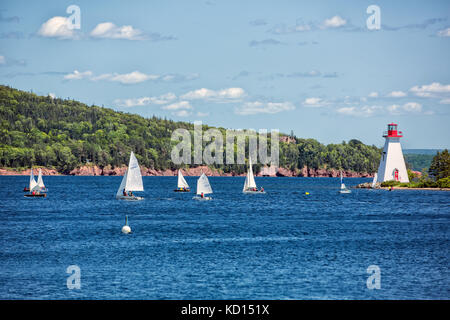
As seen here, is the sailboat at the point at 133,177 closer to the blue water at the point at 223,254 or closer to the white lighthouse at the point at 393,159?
the blue water at the point at 223,254

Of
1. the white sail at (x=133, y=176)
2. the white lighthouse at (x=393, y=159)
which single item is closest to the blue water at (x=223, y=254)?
the white sail at (x=133, y=176)

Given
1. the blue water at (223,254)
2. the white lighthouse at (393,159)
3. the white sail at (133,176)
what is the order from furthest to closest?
the white lighthouse at (393,159) → the white sail at (133,176) → the blue water at (223,254)

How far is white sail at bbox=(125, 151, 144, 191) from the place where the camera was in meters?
102

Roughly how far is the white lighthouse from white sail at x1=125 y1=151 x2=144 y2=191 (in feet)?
240

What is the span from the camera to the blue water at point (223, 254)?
127 feet

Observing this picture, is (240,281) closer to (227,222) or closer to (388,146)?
(227,222)

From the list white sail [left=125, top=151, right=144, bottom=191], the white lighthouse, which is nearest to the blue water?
white sail [left=125, top=151, right=144, bottom=191]

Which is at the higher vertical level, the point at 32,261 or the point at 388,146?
the point at 388,146

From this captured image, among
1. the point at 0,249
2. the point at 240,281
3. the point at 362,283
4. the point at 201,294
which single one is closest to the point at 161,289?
the point at 201,294

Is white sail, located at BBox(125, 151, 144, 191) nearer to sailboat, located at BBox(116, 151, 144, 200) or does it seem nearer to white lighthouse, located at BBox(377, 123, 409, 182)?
sailboat, located at BBox(116, 151, 144, 200)

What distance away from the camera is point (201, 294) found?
1486 inches

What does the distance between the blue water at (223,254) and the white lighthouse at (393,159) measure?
2448 inches

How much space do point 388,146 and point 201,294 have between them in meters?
123
